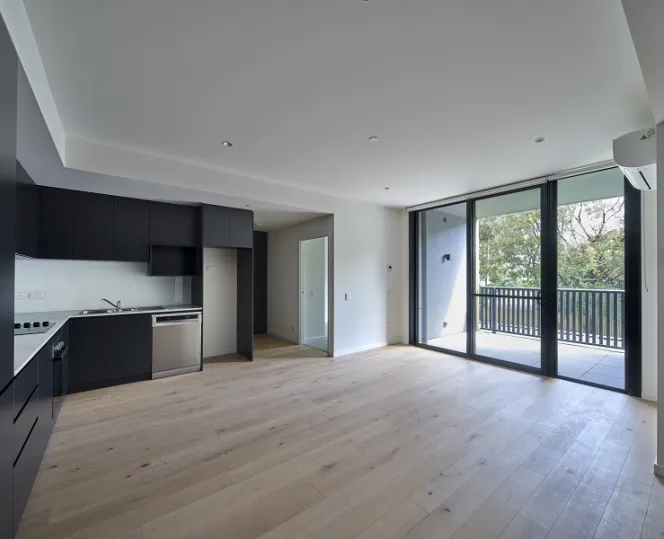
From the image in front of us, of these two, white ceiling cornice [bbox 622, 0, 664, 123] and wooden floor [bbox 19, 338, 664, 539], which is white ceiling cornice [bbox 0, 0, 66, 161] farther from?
white ceiling cornice [bbox 622, 0, 664, 123]

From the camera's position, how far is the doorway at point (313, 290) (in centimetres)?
592

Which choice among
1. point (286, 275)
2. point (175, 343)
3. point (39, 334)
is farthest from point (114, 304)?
point (286, 275)

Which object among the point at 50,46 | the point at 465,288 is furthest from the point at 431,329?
the point at 50,46

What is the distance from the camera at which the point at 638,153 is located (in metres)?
2.40

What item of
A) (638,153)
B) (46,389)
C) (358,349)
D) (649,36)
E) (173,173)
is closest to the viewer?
(649,36)

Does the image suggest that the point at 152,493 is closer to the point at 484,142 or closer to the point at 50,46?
the point at 50,46

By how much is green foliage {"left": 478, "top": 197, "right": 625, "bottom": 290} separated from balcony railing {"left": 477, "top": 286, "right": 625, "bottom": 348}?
6.9 inches

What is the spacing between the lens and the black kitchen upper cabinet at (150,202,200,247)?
13.2ft

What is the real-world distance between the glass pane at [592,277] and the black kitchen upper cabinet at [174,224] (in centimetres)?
494

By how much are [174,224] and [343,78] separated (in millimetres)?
3205

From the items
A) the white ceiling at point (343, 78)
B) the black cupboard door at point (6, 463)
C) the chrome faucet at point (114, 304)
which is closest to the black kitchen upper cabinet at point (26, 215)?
the white ceiling at point (343, 78)

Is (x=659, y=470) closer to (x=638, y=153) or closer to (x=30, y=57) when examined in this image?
(x=638, y=153)

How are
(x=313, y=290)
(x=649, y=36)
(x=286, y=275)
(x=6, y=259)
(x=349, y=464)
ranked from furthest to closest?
(x=286, y=275), (x=313, y=290), (x=349, y=464), (x=649, y=36), (x=6, y=259)

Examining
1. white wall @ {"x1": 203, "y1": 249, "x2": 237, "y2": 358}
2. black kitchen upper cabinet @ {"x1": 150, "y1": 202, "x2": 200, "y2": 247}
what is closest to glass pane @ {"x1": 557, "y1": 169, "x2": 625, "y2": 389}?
white wall @ {"x1": 203, "y1": 249, "x2": 237, "y2": 358}
